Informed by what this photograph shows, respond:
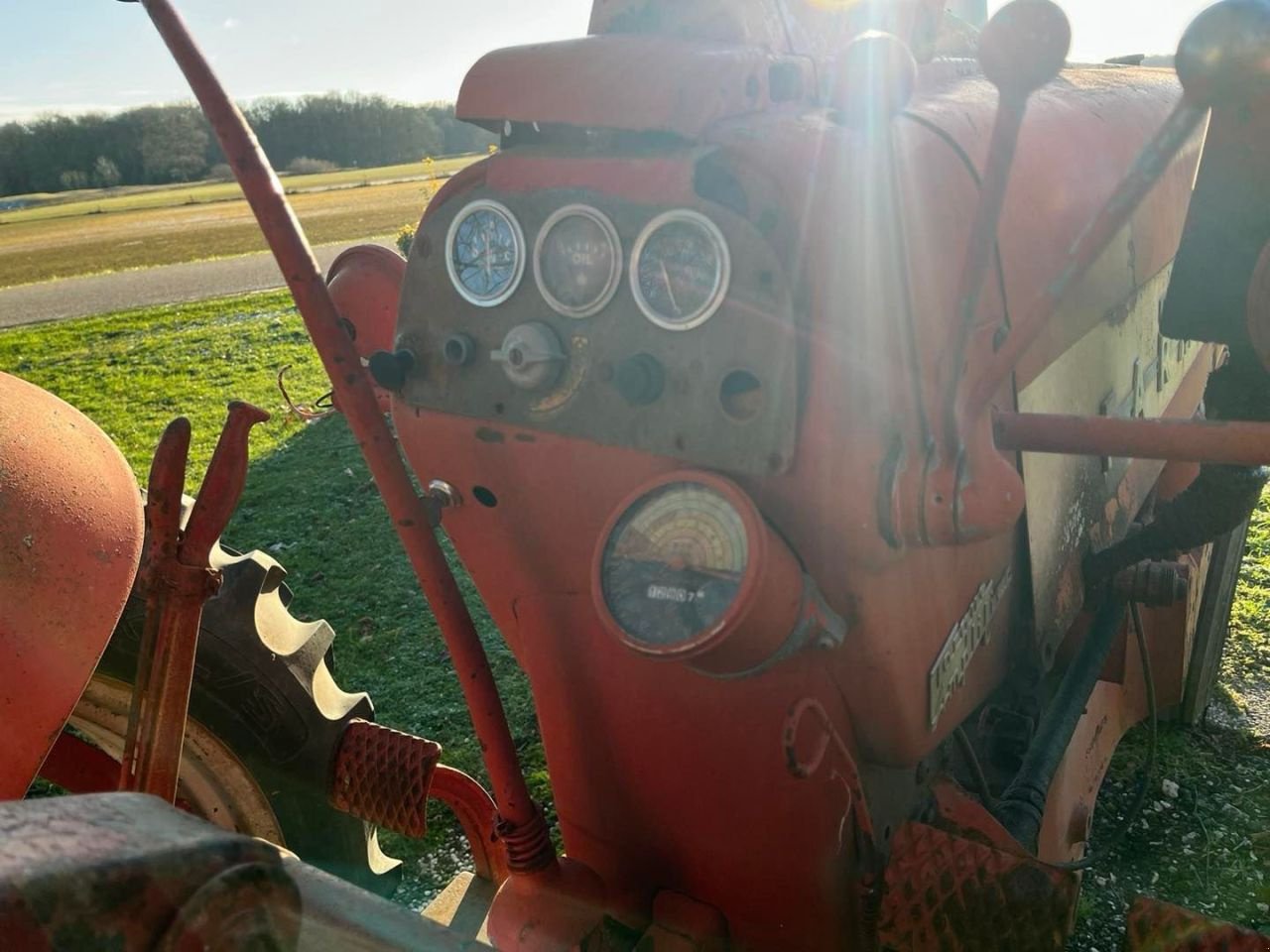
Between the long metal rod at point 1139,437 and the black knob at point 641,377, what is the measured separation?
441 millimetres

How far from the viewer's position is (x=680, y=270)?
134 centimetres

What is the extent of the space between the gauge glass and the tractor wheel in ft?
7.22

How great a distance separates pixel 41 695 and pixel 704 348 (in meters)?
0.96

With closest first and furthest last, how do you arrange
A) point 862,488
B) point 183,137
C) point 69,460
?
point 862,488 → point 69,460 → point 183,137

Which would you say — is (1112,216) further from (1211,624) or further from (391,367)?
(1211,624)

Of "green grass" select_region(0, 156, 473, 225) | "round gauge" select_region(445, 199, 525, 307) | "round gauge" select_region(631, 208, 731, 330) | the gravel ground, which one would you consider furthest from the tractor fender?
"green grass" select_region(0, 156, 473, 225)

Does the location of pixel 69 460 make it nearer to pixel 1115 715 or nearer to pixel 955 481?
pixel 955 481

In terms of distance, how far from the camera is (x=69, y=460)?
1518 millimetres

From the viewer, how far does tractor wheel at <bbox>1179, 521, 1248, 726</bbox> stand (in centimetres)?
296

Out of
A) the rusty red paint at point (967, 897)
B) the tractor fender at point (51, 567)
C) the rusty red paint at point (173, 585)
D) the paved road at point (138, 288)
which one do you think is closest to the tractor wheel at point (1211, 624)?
the rusty red paint at point (967, 897)

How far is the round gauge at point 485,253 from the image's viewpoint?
1479mm

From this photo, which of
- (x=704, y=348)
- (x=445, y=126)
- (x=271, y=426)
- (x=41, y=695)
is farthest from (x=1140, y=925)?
(x=445, y=126)

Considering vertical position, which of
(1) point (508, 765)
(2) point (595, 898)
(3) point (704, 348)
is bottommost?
(2) point (595, 898)

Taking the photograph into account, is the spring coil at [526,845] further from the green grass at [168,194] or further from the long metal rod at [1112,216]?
the green grass at [168,194]
